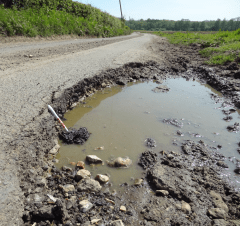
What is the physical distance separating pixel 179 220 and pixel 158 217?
19 centimetres

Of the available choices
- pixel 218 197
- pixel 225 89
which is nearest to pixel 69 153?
pixel 218 197

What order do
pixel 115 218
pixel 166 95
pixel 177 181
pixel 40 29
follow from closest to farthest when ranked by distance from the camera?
pixel 115 218
pixel 177 181
pixel 166 95
pixel 40 29

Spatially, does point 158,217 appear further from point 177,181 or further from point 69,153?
point 69,153

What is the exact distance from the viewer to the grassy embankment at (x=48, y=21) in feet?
28.3

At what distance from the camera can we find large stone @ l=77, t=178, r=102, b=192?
1.87 meters

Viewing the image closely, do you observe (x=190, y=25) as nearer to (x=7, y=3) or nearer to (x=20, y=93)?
(x=7, y=3)

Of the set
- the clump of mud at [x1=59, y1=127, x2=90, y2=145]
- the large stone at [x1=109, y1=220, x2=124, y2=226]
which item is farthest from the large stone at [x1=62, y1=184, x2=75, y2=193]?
the clump of mud at [x1=59, y1=127, x2=90, y2=145]

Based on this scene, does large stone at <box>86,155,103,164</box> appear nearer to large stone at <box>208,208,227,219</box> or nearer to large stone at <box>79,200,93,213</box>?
large stone at <box>79,200,93,213</box>

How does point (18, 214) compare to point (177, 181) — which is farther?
point (177, 181)

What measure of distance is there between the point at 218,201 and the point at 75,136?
2.05 m

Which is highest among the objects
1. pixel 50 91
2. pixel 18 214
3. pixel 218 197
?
pixel 50 91

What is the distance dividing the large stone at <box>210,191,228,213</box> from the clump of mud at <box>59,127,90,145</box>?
6.07ft

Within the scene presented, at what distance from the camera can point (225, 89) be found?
16.5ft

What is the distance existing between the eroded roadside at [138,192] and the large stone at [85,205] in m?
0.03
